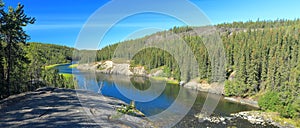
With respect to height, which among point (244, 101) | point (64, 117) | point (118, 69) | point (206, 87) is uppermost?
point (118, 69)

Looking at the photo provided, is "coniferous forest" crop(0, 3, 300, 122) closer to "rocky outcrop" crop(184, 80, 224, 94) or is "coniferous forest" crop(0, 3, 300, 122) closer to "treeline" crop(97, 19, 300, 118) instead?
"treeline" crop(97, 19, 300, 118)

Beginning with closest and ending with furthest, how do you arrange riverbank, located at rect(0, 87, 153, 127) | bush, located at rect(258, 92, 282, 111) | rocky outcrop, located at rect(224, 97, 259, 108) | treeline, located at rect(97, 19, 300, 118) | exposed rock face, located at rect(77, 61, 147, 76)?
1. riverbank, located at rect(0, 87, 153, 127)
2. bush, located at rect(258, 92, 282, 111)
3. treeline, located at rect(97, 19, 300, 118)
4. rocky outcrop, located at rect(224, 97, 259, 108)
5. exposed rock face, located at rect(77, 61, 147, 76)

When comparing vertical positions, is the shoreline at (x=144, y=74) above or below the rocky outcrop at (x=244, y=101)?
above

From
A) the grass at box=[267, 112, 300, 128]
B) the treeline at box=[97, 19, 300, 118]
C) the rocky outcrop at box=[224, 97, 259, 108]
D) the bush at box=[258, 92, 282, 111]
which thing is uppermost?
the treeline at box=[97, 19, 300, 118]

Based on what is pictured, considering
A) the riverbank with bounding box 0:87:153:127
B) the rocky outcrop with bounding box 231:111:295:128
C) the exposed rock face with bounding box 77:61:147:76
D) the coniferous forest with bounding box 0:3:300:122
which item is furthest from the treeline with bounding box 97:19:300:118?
the riverbank with bounding box 0:87:153:127

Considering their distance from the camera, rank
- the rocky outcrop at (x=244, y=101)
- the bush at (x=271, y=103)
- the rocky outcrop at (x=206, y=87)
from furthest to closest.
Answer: the rocky outcrop at (x=206, y=87) < the rocky outcrop at (x=244, y=101) < the bush at (x=271, y=103)

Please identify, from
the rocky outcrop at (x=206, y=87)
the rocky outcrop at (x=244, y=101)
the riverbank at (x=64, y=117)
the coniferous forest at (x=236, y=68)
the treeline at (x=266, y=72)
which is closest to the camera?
the riverbank at (x=64, y=117)

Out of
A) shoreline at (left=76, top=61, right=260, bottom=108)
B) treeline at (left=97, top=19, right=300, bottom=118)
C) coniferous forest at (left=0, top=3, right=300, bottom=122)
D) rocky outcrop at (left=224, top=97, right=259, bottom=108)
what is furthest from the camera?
shoreline at (left=76, top=61, right=260, bottom=108)

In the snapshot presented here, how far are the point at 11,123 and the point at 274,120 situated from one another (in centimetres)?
3373

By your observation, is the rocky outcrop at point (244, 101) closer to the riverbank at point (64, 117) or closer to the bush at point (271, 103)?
the bush at point (271, 103)

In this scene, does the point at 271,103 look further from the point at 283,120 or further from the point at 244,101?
the point at 244,101

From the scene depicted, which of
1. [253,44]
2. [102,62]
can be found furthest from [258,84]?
[102,62]

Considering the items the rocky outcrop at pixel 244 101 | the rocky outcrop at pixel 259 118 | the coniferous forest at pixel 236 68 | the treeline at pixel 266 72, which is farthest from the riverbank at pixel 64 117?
the rocky outcrop at pixel 244 101

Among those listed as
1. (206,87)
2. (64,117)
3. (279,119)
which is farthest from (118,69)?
(64,117)
